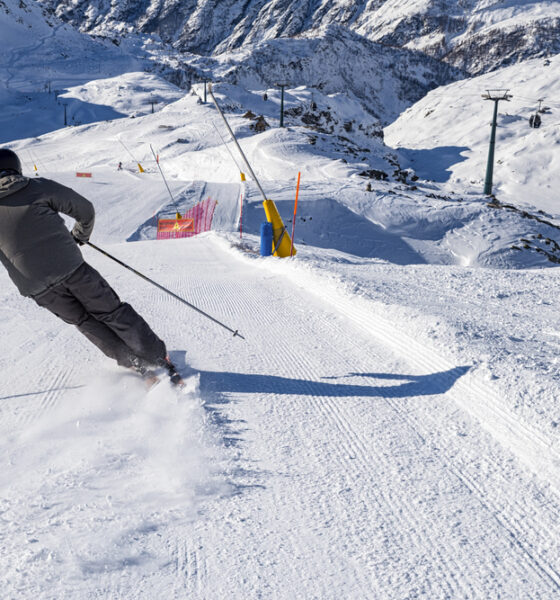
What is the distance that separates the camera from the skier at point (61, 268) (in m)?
2.92

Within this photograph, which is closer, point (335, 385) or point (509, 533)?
point (509, 533)

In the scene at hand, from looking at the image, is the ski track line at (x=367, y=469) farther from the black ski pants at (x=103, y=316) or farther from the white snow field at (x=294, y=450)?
the black ski pants at (x=103, y=316)

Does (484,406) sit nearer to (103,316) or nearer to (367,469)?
(367,469)

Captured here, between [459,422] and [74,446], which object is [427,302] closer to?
[459,422]

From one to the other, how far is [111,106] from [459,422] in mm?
84617

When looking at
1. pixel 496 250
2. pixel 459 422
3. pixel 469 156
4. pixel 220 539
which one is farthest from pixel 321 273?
pixel 469 156

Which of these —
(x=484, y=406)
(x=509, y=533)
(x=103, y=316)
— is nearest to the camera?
(x=509, y=533)

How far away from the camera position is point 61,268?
304 centimetres

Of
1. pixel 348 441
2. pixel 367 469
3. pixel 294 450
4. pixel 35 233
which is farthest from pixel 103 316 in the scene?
pixel 367 469

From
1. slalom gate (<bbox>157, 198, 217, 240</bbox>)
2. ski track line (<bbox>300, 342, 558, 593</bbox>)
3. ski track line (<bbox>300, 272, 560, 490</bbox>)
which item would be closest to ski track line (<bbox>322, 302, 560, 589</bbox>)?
ski track line (<bbox>300, 342, 558, 593</bbox>)

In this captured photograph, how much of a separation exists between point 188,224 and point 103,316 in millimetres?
15344

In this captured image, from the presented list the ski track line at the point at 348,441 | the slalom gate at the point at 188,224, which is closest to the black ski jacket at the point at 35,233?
the ski track line at the point at 348,441

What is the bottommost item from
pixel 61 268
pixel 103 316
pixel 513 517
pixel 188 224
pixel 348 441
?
pixel 188 224

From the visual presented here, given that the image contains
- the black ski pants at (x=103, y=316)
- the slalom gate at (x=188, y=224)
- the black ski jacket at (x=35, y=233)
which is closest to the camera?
the black ski jacket at (x=35, y=233)
